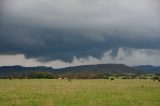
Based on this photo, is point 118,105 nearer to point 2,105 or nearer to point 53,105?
point 53,105

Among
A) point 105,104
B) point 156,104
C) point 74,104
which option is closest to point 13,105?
point 74,104

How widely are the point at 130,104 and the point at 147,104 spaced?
1548mm

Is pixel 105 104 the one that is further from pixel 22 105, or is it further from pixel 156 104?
pixel 22 105

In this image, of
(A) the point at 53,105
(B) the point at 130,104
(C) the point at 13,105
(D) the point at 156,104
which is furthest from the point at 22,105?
(D) the point at 156,104

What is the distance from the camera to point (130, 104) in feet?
107

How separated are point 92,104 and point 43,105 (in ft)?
14.1

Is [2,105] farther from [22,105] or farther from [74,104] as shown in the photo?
[74,104]

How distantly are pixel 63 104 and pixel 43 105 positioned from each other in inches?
92.1

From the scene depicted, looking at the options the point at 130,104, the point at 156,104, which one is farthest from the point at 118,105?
the point at 156,104

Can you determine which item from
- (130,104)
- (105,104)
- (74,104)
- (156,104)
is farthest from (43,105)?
(156,104)

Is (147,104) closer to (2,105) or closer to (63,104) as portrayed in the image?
(63,104)

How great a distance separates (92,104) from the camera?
31969mm

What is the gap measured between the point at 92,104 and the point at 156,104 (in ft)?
19.2

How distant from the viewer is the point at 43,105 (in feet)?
102
